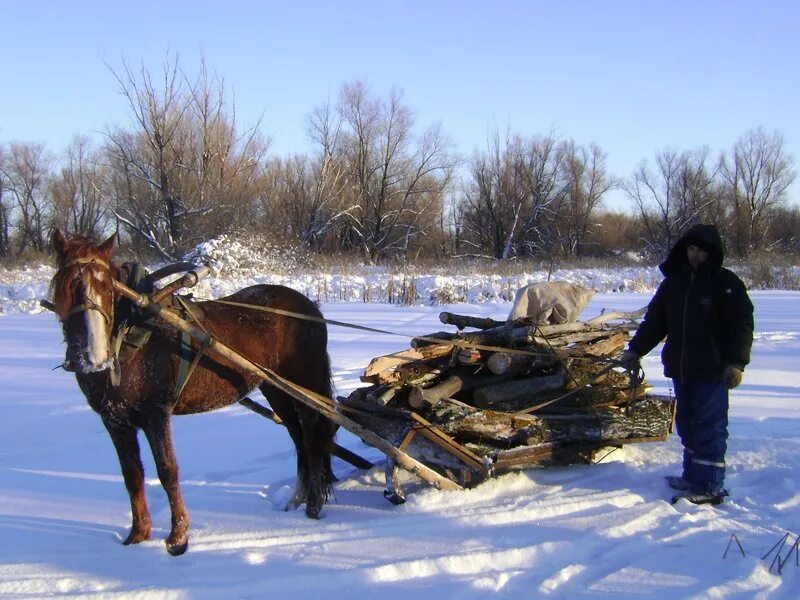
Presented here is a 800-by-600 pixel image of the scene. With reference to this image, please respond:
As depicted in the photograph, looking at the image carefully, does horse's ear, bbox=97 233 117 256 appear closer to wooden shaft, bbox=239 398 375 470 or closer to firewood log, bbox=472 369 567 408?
wooden shaft, bbox=239 398 375 470

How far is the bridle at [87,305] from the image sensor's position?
319 centimetres

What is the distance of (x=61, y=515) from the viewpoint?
4.02 m

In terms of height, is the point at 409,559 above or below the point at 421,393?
below

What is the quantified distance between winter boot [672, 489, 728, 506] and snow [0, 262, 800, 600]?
0.07 metres

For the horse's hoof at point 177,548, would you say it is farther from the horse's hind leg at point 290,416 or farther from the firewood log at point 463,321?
the firewood log at point 463,321

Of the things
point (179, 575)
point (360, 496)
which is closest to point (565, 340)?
point (360, 496)

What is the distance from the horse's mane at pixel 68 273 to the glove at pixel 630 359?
11.6 ft

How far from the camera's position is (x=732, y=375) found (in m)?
3.97

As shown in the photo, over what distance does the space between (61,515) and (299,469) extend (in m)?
1.53

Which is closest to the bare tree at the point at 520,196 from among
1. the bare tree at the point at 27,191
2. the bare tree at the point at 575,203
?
the bare tree at the point at 575,203

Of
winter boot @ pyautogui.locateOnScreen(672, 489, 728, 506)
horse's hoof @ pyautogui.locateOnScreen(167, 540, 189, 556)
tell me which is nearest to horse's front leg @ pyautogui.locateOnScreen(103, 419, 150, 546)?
horse's hoof @ pyautogui.locateOnScreen(167, 540, 189, 556)

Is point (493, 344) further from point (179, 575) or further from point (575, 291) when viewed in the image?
point (179, 575)

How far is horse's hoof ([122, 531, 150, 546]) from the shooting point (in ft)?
11.9

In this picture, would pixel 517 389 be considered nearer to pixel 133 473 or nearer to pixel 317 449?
pixel 317 449
